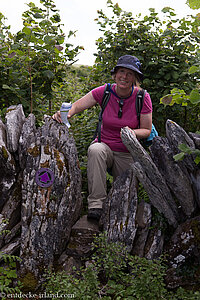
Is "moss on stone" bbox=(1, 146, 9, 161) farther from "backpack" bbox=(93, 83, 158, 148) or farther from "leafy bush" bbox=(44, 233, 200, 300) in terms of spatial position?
"leafy bush" bbox=(44, 233, 200, 300)

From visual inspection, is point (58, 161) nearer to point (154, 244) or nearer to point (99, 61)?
point (154, 244)

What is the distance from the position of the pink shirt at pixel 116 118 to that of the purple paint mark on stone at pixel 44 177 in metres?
1.18

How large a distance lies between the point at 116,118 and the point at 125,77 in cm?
68

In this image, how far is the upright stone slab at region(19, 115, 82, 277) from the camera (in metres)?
4.26

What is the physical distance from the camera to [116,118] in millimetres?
4945

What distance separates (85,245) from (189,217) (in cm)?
158

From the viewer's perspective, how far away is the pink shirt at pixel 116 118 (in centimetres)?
489

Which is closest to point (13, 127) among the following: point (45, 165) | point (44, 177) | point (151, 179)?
point (45, 165)

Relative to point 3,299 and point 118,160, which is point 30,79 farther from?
Result: point 3,299

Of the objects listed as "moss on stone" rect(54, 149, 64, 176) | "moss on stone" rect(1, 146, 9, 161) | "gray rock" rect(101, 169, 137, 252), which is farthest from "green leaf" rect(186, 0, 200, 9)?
"moss on stone" rect(1, 146, 9, 161)

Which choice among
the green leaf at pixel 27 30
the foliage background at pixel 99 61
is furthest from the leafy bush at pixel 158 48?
the green leaf at pixel 27 30

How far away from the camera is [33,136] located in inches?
185

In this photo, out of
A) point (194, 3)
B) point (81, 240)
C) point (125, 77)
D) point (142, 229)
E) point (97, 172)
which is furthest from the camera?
point (125, 77)

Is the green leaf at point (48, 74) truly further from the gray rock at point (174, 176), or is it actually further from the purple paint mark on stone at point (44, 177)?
the gray rock at point (174, 176)
